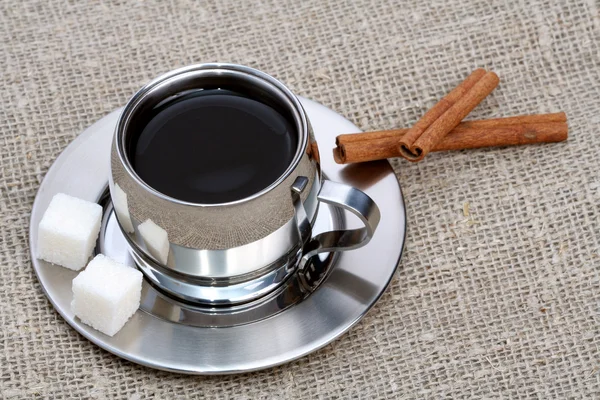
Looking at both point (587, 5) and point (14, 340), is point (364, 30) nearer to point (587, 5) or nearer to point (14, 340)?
point (587, 5)

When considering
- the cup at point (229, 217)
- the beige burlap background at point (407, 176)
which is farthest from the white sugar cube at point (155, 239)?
the beige burlap background at point (407, 176)

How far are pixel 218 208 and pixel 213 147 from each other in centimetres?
10

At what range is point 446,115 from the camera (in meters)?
1.08

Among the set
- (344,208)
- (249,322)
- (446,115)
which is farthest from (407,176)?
(249,322)

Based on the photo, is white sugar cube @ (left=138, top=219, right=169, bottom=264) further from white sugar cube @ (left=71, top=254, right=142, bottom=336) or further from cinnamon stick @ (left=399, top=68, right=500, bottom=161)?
cinnamon stick @ (left=399, top=68, right=500, bottom=161)

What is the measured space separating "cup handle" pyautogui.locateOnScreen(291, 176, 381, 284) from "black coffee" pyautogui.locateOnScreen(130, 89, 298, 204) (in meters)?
0.05

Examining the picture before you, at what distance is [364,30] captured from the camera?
123 cm

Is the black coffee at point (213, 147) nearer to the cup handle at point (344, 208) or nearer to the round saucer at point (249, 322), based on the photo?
the cup handle at point (344, 208)


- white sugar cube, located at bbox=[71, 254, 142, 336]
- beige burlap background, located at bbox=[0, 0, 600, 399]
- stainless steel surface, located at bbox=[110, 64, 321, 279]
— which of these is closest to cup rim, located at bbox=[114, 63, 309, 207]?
stainless steel surface, located at bbox=[110, 64, 321, 279]

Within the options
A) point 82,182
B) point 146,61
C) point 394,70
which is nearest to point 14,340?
point 82,182

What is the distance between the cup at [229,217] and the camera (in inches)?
31.6

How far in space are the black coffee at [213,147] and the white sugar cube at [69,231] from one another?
13 cm

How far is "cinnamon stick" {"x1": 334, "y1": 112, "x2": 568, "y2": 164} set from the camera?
3.42 feet

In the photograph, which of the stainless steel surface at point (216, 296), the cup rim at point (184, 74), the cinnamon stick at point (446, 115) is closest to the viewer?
the cup rim at point (184, 74)
